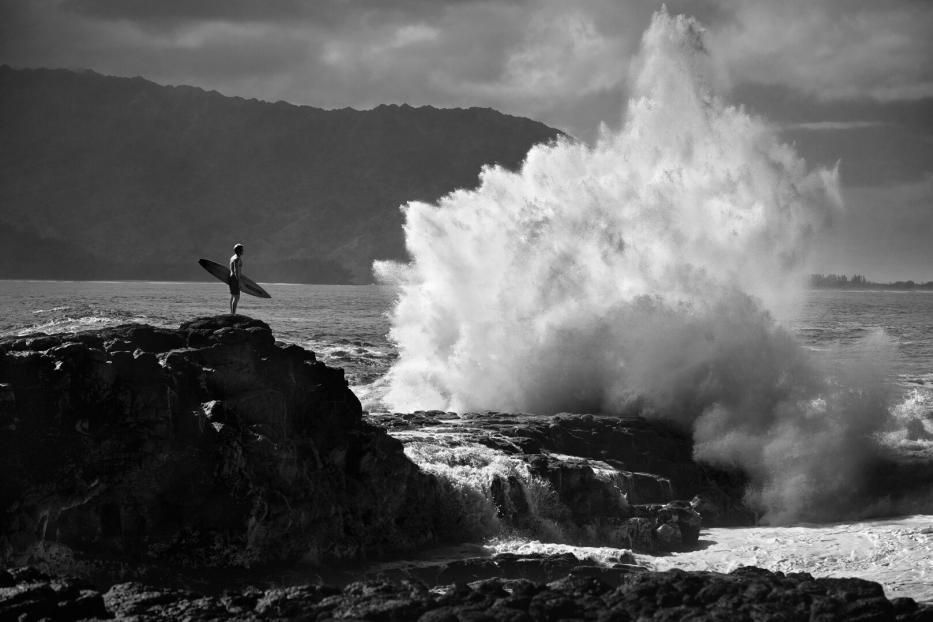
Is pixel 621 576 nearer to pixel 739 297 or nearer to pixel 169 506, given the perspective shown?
pixel 169 506

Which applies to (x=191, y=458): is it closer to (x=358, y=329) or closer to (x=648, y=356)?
(x=648, y=356)

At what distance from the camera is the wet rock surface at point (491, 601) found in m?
14.4

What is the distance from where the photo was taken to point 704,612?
1479 centimetres

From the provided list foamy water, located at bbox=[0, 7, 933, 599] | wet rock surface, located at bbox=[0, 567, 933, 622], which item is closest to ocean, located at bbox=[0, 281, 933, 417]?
foamy water, located at bbox=[0, 7, 933, 599]

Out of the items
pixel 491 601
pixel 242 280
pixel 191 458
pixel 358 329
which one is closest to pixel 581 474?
pixel 242 280

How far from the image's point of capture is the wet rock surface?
14.4m

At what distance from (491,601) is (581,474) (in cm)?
751

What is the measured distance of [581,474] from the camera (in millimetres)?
22203

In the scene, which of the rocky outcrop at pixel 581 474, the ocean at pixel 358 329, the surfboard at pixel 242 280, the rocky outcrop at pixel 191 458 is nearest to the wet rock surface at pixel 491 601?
the rocky outcrop at pixel 191 458

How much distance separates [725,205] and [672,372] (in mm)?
8323

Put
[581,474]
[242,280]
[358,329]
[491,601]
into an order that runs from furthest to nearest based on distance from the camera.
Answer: [358,329], [242,280], [581,474], [491,601]

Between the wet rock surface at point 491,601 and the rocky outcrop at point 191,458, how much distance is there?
2.38 meters

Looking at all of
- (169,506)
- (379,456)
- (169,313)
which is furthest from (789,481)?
(169,313)

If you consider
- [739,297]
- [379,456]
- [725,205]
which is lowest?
[379,456]
